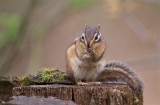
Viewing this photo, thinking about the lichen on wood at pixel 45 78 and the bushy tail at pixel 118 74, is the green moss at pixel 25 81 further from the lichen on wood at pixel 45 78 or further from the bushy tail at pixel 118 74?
the bushy tail at pixel 118 74

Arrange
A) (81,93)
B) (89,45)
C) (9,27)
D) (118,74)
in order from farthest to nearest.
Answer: (9,27) < (118,74) < (89,45) < (81,93)

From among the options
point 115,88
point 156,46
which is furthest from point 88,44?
point 156,46

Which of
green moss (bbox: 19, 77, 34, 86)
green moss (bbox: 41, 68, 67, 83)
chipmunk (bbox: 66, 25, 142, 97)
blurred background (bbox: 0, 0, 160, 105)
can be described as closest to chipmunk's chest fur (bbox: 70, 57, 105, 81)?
chipmunk (bbox: 66, 25, 142, 97)

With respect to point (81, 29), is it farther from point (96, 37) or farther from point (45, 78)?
point (45, 78)

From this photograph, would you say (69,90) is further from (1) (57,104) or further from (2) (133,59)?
(2) (133,59)

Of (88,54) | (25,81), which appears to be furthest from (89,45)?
(25,81)

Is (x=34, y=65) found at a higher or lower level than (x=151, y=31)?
lower

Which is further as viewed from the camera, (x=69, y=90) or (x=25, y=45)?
(x=25, y=45)
